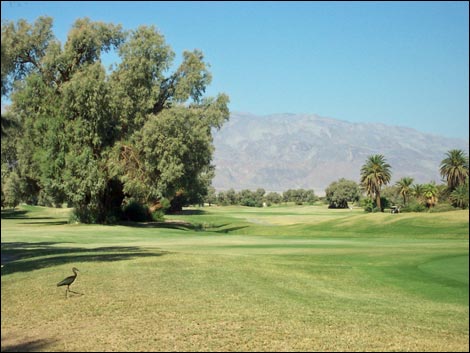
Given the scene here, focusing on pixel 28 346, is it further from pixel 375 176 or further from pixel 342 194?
pixel 342 194

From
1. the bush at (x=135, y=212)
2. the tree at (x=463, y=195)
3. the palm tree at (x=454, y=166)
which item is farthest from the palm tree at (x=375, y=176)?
the tree at (x=463, y=195)

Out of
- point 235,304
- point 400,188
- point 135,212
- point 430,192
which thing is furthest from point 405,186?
point 235,304

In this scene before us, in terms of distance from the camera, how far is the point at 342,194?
171125 mm

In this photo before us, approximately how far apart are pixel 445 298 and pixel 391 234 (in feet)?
109

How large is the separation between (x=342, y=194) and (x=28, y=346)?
547ft

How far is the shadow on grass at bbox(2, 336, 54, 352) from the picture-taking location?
7.96 m

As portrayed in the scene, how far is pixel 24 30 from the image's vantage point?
56562mm

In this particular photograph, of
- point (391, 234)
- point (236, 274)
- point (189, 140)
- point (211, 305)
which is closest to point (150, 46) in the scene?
point (189, 140)

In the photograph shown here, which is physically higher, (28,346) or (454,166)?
(454,166)

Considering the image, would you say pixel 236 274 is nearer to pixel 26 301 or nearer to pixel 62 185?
pixel 26 301

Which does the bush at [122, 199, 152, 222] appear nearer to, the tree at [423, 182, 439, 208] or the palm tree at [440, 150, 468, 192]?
the palm tree at [440, 150, 468, 192]

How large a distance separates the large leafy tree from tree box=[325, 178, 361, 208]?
116387 millimetres

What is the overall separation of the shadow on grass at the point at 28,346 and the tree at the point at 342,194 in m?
166

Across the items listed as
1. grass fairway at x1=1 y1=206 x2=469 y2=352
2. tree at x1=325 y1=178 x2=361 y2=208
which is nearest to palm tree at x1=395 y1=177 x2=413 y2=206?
tree at x1=325 y1=178 x2=361 y2=208
